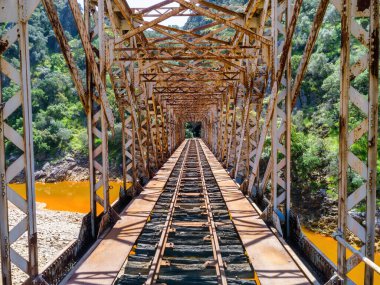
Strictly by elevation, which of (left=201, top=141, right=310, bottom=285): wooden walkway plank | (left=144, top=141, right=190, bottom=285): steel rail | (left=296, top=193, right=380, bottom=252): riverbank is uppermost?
(left=201, top=141, right=310, bottom=285): wooden walkway plank

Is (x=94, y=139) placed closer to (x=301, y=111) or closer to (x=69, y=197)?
(x=69, y=197)

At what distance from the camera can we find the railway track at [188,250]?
5059 millimetres

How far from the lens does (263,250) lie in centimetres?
568

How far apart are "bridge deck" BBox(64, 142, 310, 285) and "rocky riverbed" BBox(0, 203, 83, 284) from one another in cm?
521

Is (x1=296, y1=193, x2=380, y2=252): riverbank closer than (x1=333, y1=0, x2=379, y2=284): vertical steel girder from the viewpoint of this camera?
No

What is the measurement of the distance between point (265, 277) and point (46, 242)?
12727 mm

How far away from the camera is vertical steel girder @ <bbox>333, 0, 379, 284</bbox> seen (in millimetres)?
3514

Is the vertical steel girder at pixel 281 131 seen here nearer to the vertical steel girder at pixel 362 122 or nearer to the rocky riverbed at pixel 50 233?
the vertical steel girder at pixel 362 122

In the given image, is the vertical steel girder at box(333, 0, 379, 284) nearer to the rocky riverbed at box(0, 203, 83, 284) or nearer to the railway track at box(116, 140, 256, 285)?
the railway track at box(116, 140, 256, 285)

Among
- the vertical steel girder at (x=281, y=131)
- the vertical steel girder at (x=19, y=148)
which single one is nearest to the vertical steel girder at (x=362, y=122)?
the vertical steel girder at (x=281, y=131)

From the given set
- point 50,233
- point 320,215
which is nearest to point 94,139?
point 50,233

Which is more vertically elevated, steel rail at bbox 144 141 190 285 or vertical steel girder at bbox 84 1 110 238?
vertical steel girder at bbox 84 1 110 238

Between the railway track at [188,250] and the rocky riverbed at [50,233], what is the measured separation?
5055 millimetres

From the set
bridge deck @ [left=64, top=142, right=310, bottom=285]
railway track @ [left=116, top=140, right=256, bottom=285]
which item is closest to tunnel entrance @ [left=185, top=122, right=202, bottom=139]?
railway track @ [left=116, top=140, right=256, bottom=285]
